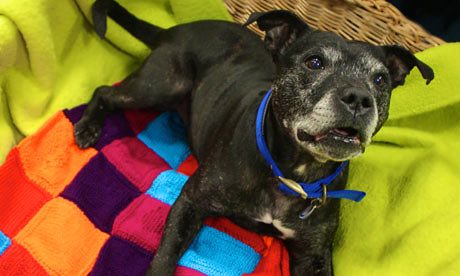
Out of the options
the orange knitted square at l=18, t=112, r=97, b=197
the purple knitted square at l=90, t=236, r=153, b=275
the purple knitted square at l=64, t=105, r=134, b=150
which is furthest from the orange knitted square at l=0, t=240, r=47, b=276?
the purple knitted square at l=64, t=105, r=134, b=150

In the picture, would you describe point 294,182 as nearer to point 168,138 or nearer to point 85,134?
point 168,138

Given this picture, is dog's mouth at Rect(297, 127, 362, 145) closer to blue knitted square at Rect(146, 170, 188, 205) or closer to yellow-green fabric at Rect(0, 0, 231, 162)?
blue knitted square at Rect(146, 170, 188, 205)

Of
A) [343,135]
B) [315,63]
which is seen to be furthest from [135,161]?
[343,135]

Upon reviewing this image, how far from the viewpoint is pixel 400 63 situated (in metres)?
2.19

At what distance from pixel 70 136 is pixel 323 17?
1.49 m

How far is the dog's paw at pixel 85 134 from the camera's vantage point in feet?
9.45

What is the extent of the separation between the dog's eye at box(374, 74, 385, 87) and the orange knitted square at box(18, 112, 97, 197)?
1.51 m

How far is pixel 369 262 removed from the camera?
2.45 m

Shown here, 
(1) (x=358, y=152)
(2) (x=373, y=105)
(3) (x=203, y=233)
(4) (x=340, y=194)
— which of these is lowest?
(3) (x=203, y=233)

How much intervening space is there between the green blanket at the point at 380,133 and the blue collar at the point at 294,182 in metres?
0.44

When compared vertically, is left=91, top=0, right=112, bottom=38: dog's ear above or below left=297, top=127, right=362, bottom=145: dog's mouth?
above

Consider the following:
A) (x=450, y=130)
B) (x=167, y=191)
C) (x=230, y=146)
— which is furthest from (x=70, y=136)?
(x=450, y=130)

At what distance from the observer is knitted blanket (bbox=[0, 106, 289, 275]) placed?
7.89ft

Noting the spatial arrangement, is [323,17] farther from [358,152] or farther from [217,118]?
[358,152]
